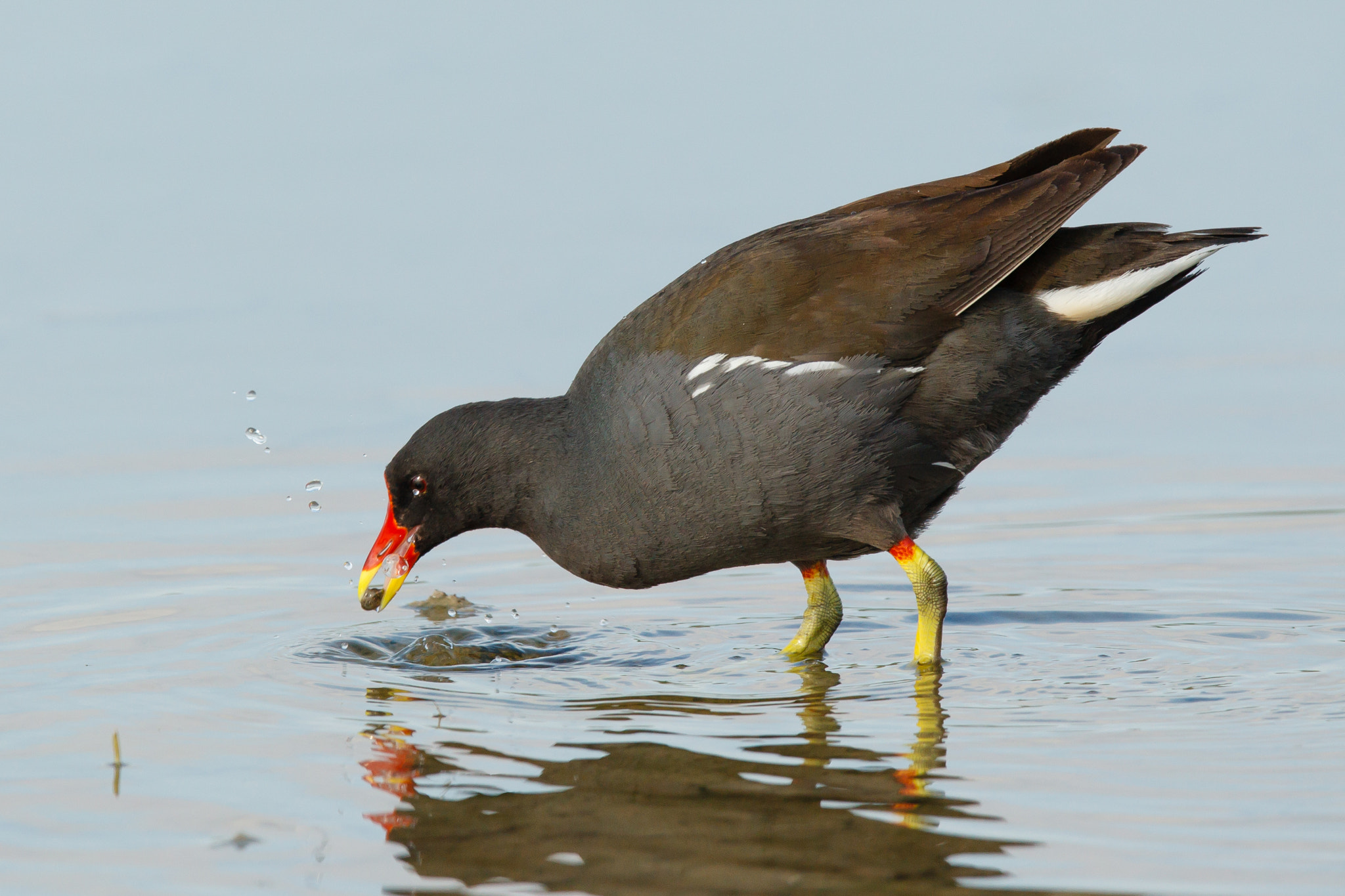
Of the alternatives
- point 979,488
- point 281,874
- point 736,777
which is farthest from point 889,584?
point 281,874

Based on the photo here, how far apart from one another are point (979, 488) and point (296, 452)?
3.62 metres

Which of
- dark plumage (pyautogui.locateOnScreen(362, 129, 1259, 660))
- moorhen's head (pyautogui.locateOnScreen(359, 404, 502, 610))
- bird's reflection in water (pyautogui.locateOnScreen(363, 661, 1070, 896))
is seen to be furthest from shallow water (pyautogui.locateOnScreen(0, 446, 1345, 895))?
dark plumage (pyautogui.locateOnScreen(362, 129, 1259, 660))

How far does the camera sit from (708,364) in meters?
6.04

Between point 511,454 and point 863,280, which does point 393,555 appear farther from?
point 863,280

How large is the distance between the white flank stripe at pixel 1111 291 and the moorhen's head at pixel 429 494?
2133 millimetres

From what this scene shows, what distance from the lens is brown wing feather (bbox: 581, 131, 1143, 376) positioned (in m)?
6.10

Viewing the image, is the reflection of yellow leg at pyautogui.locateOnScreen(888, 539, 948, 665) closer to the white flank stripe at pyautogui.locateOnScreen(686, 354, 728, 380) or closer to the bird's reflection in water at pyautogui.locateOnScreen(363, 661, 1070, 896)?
the bird's reflection in water at pyautogui.locateOnScreen(363, 661, 1070, 896)

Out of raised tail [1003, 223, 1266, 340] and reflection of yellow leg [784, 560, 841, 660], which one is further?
reflection of yellow leg [784, 560, 841, 660]

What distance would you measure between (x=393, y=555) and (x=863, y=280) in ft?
6.76

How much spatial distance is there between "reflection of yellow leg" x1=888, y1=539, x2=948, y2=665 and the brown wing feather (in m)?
0.76

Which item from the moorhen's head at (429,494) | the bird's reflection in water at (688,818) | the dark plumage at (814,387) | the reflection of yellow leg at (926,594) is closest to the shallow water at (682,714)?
the bird's reflection in water at (688,818)

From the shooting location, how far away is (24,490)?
871cm

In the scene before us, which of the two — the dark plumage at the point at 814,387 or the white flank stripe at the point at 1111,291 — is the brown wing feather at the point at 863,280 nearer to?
the dark plumage at the point at 814,387

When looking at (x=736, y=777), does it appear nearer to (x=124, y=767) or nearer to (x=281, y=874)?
(x=281, y=874)
